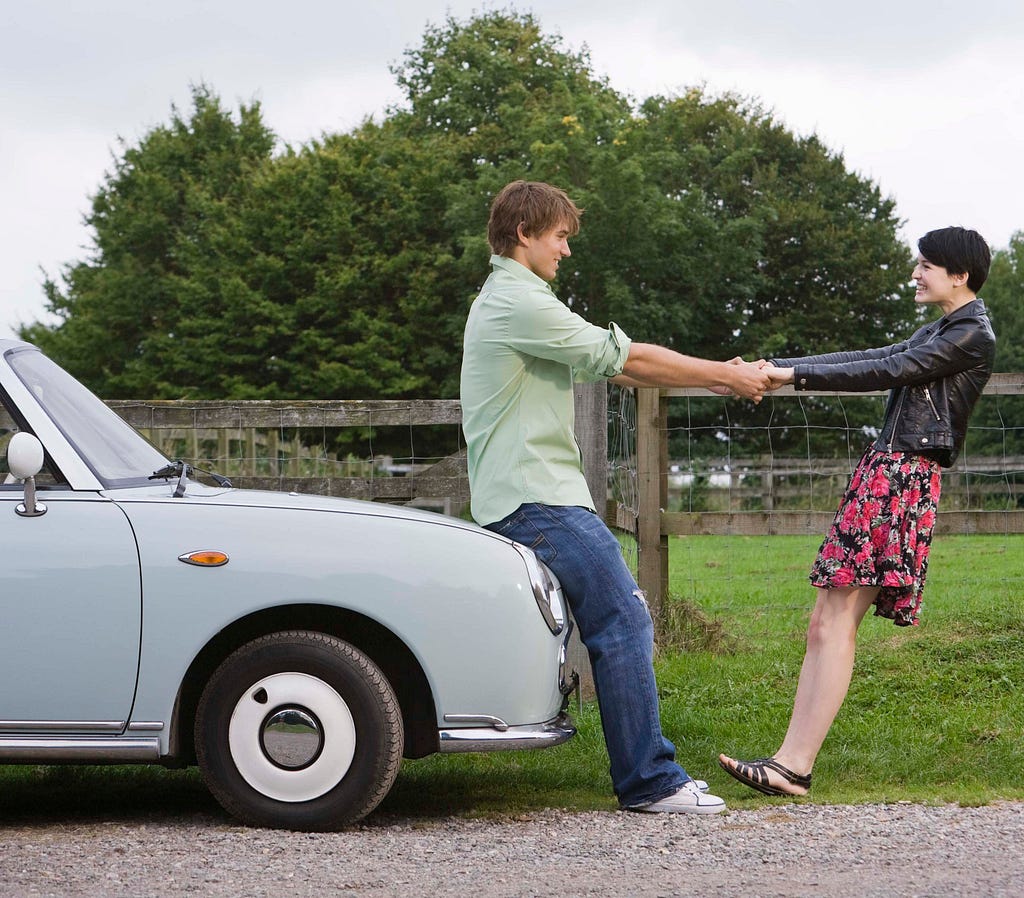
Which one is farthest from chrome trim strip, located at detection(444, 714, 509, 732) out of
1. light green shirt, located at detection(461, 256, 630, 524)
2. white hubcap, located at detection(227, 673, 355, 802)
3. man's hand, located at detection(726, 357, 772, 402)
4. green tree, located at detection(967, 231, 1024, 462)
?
green tree, located at detection(967, 231, 1024, 462)

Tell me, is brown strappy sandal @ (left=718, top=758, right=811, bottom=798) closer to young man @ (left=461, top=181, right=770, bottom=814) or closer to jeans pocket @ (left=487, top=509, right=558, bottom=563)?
young man @ (left=461, top=181, right=770, bottom=814)

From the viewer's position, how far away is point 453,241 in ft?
121

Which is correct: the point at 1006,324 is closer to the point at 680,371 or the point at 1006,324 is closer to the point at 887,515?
the point at 887,515

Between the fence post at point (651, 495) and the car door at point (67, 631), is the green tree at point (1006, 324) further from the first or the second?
the car door at point (67, 631)

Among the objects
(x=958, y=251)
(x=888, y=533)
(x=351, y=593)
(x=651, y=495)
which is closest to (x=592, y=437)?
(x=651, y=495)

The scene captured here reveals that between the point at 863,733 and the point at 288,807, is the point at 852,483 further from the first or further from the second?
the point at 288,807

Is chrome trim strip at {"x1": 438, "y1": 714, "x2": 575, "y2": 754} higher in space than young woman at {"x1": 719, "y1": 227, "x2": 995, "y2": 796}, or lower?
lower

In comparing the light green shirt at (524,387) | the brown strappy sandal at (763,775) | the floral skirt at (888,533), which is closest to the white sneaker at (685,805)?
the brown strappy sandal at (763,775)

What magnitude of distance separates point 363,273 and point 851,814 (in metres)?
33.2

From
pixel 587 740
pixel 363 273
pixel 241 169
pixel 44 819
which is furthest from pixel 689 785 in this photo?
pixel 241 169

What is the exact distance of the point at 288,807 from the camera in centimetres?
434

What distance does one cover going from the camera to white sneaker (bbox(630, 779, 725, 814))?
4.61 metres

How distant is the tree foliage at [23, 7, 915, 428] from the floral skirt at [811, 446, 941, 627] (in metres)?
28.7

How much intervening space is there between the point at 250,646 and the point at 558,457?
4.07 feet
